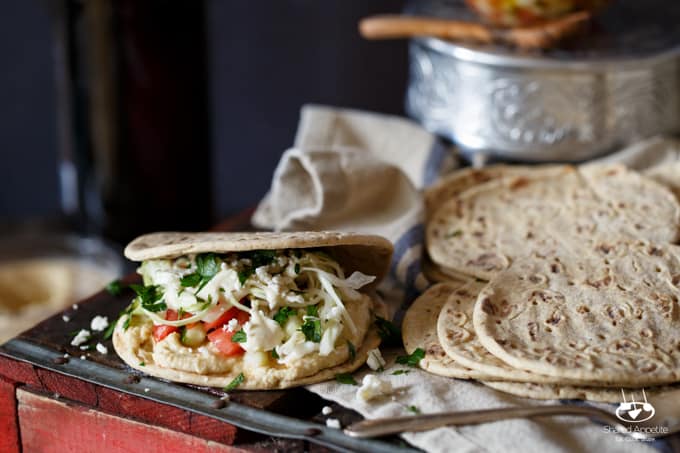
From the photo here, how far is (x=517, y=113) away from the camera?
2.62 meters

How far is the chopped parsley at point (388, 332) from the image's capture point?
1.90 meters

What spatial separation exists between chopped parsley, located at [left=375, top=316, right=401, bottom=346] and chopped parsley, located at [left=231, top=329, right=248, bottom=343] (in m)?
0.30

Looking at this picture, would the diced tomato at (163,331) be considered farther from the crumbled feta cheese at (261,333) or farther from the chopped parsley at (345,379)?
the chopped parsley at (345,379)

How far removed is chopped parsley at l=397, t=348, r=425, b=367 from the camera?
1.77m

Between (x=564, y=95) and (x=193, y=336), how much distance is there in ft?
4.36

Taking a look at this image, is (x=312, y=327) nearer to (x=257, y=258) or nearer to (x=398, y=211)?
(x=257, y=258)

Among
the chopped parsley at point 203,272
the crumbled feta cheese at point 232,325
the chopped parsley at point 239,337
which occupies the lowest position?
the chopped parsley at point 239,337

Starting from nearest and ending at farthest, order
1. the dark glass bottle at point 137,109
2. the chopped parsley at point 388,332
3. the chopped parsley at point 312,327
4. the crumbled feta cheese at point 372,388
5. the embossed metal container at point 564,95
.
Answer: the crumbled feta cheese at point 372,388, the chopped parsley at point 312,327, the chopped parsley at point 388,332, the embossed metal container at point 564,95, the dark glass bottle at point 137,109

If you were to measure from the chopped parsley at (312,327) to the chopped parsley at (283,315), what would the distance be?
3 cm

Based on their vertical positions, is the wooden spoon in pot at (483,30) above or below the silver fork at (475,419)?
above

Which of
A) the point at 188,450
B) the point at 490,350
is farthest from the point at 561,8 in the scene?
the point at 188,450

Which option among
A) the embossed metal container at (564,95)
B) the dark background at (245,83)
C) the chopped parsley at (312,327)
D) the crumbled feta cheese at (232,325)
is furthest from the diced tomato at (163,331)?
the dark background at (245,83)

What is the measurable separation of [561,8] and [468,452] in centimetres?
156

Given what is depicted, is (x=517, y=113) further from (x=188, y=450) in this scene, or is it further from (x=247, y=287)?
(x=188, y=450)
